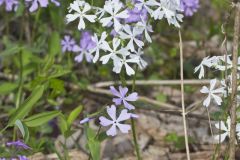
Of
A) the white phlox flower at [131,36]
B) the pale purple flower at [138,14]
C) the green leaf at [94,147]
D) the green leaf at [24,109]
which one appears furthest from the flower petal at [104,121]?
the green leaf at [24,109]

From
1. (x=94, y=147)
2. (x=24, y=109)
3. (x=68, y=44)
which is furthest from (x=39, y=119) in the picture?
(x=68, y=44)

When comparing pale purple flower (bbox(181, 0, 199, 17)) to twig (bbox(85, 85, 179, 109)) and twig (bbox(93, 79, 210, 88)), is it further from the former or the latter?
twig (bbox(85, 85, 179, 109))

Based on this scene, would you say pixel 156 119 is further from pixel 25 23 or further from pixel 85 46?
pixel 25 23

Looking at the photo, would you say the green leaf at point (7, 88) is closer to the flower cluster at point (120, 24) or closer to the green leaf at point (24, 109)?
the green leaf at point (24, 109)

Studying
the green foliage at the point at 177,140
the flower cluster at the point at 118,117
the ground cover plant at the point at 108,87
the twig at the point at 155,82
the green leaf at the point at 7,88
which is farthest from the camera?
the twig at the point at 155,82

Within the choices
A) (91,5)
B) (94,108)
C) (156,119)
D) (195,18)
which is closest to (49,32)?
(94,108)

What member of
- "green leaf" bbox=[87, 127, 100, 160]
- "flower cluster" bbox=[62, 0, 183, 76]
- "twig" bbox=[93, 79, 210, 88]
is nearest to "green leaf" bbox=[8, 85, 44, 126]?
"green leaf" bbox=[87, 127, 100, 160]

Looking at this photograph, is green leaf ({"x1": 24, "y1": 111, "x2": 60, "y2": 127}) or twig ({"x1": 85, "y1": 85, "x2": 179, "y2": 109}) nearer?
green leaf ({"x1": 24, "y1": 111, "x2": 60, "y2": 127})

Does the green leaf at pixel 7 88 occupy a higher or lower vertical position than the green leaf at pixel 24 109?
higher

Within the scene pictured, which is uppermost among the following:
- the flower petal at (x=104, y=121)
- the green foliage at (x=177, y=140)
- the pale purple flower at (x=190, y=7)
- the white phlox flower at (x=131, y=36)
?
the pale purple flower at (x=190, y=7)
